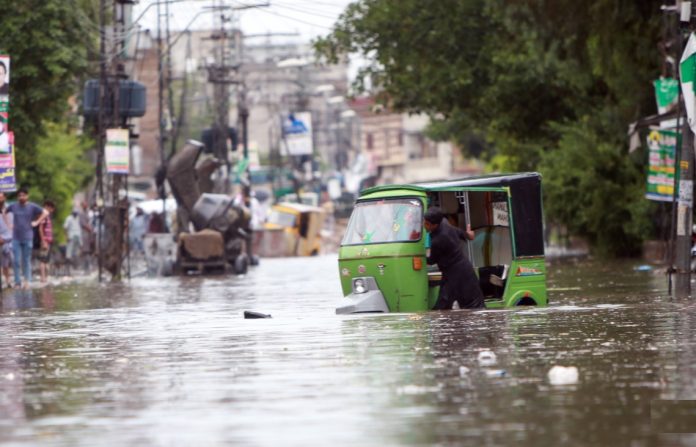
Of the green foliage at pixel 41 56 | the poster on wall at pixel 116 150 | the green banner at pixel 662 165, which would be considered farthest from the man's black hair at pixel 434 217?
the green foliage at pixel 41 56

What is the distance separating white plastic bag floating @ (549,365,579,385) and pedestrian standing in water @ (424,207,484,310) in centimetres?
891

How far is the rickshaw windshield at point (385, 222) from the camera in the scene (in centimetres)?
2180

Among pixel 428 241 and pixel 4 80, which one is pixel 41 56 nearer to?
pixel 4 80

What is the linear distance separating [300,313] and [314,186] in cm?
11176

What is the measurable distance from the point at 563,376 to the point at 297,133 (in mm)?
Answer: 92562

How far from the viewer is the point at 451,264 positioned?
69.5 ft

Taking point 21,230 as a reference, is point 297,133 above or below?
above

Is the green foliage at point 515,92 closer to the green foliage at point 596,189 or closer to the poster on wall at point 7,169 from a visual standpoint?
the green foliage at point 596,189

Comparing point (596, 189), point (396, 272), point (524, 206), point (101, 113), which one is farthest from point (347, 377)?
point (596, 189)

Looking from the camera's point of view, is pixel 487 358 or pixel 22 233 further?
pixel 22 233

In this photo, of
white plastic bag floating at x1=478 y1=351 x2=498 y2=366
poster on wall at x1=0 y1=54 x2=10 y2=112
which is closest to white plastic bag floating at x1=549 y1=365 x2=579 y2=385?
white plastic bag floating at x1=478 y1=351 x2=498 y2=366

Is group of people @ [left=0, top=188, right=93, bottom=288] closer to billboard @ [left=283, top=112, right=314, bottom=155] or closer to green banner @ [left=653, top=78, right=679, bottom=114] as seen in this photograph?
green banner @ [left=653, top=78, right=679, bottom=114]

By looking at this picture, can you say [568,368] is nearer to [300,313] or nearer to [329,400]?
[329,400]

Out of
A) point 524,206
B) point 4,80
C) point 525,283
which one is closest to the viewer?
point 525,283
